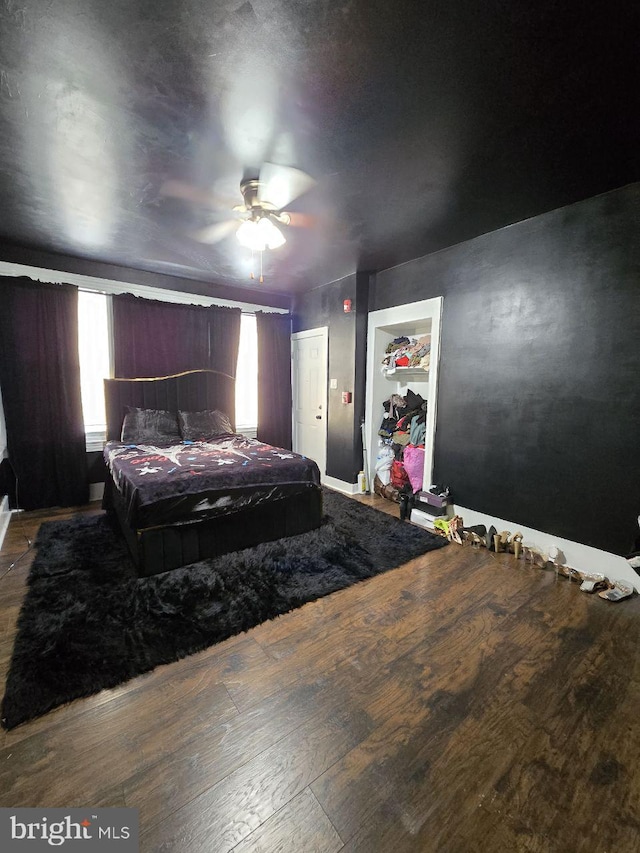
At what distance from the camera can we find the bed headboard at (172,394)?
12.5ft

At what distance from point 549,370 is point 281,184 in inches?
90.0

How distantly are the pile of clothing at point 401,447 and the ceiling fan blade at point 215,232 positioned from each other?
7.85 ft

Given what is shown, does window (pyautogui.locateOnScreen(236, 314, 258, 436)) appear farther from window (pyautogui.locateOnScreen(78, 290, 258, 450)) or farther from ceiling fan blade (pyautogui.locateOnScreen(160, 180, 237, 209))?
ceiling fan blade (pyautogui.locateOnScreen(160, 180, 237, 209))

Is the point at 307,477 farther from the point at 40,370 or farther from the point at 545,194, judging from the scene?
the point at 40,370

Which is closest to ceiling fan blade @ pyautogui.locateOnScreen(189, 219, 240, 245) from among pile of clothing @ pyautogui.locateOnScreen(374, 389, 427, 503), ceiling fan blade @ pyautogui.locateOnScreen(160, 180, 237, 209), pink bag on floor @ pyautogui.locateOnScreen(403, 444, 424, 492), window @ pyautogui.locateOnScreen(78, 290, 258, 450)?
ceiling fan blade @ pyautogui.locateOnScreen(160, 180, 237, 209)

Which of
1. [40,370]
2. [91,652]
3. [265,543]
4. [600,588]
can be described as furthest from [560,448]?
[40,370]

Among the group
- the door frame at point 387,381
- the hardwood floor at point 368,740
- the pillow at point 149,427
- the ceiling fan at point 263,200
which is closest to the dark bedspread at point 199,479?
the pillow at point 149,427

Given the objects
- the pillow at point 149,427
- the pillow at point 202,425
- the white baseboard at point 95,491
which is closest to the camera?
the pillow at point 149,427

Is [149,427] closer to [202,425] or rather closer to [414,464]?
[202,425]

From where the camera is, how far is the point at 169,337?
409 cm

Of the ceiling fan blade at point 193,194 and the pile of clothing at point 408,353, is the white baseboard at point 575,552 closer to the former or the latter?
the pile of clothing at point 408,353

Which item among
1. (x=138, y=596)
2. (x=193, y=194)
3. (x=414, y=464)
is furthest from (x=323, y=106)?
(x=414, y=464)

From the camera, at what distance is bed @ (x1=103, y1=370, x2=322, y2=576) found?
7.59ft

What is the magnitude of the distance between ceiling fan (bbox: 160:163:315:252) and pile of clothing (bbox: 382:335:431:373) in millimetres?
1674
